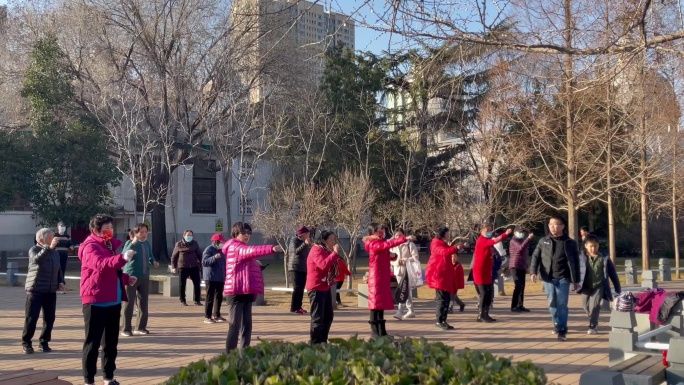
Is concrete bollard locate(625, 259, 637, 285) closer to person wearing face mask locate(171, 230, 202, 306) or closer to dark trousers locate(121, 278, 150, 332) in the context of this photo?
person wearing face mask locate(171, 230, 202, 306)

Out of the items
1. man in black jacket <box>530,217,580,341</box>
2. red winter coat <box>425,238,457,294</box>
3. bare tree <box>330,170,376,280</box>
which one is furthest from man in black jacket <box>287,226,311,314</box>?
bare tree <box>330,170,376,280</box>

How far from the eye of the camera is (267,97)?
32344mm

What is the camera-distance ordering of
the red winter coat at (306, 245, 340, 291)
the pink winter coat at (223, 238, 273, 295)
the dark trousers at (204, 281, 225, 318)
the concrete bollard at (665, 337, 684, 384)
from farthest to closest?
the dark trousers at (204, 281, 225, 318)
the red winter coat at (306, 245, 340, 291)
the pink winter coat at (223, 238, 273, 295)
the concrete bollard at (665, 337, 684, 384)

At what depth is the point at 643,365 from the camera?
6703 mm

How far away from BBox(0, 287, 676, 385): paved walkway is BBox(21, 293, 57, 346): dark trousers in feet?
0.83

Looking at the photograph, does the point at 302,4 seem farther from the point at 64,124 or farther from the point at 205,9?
the point at 64,124

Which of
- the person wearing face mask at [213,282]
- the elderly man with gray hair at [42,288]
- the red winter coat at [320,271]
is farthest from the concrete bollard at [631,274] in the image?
the elderly man with gray hair at [42,288]

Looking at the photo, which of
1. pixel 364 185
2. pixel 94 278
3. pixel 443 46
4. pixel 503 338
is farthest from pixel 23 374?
pixel 364 185

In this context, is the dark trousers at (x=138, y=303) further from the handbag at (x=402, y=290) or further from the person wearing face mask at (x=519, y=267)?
the person wearing face mask at (x=519, y=267)

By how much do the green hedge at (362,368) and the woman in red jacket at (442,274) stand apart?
776 cm

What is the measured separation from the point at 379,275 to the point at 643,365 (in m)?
4.75

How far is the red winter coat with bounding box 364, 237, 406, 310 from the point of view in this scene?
425 inches

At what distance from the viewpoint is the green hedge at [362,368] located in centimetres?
408

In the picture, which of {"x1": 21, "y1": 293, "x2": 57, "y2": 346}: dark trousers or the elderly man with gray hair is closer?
{"x1": 21, "y1": 293, "x2": 57, "y2": 346}: dark trousers
